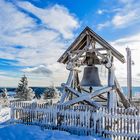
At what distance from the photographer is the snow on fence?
11703mm

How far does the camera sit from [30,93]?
47.7 m

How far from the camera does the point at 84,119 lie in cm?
1276

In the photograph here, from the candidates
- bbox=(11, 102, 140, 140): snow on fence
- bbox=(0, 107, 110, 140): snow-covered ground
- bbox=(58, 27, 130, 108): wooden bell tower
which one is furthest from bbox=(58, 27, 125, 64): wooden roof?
bbox=(0, 107, 110, 140): snow-covered ground

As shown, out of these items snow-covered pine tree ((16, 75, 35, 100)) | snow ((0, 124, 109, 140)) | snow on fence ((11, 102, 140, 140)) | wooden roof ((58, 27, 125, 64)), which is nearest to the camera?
snow ((0, 124, 109, 140))

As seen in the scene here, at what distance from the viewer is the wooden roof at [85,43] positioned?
45.2ft

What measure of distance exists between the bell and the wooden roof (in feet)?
4.43

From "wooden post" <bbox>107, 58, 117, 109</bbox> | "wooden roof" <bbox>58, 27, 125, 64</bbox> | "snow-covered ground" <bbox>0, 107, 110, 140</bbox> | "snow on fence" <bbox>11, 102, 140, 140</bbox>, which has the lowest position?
"snow-covered ground" <bbox>0, 107, 110, 140</bbox>

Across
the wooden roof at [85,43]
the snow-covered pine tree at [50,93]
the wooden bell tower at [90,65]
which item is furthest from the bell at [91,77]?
the snow-covered pine tree at [50,93]

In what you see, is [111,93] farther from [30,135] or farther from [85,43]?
[30,135]

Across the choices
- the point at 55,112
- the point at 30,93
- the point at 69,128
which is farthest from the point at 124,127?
the point at 30,93

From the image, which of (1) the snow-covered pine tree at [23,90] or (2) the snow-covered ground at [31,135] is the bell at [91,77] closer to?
(2) the snow-covered ground at [31,135]

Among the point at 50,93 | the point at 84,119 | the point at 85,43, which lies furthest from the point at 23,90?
the point at 84,119

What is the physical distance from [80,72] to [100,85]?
6.04 ft

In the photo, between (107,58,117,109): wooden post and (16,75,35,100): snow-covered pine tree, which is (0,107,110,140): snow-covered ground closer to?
(107,58,117,109): wooden post
